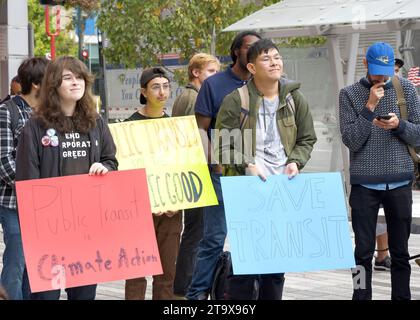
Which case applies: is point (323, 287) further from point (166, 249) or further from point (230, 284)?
point (230, 284)

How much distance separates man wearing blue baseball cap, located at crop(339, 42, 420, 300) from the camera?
24.1 feet

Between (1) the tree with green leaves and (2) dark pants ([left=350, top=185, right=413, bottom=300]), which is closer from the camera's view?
(2) dark pants ([left=350, top=185, right=413, bottom=300])

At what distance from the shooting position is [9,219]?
6.84 m

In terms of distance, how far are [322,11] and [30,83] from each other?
675cm

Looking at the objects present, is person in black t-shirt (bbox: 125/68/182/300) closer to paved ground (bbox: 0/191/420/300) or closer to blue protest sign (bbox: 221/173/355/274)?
paved ground (bbox: 0/191/420/300)

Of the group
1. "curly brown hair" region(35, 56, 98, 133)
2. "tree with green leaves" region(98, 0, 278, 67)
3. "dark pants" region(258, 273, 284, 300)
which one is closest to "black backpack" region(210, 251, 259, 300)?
"dark pants" region(258, 273, 284, 300)

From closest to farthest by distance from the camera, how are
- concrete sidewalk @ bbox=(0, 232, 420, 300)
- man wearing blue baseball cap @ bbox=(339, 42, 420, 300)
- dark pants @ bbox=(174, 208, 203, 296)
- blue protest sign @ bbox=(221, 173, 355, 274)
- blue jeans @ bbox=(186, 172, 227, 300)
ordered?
blue protest sign @ bbox=(221, 173, 355, 274) → man wearing blue baseball cap @ bbox=(339, 42, 420, 300) → blue jeans @ bbox=(186, 172, 227, 300) → dark pants @ bbox=(174, 208, 203, 296) → concrete sidewalk @ bbox=(0, 232, 420, 300)

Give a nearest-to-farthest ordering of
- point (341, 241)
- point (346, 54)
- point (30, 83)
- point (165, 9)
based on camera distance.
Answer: point (341, 241)
point (30, 83)
point (346, 54)
point (165, 9)

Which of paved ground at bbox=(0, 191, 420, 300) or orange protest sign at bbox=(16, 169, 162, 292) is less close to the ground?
orange protest sign at bbox=(16, 169, 162, 292)

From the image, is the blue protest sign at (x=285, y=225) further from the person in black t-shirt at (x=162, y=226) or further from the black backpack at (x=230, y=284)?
the person in black t-shirt at (x=162, y=226)

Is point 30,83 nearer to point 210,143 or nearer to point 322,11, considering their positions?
point 210,143

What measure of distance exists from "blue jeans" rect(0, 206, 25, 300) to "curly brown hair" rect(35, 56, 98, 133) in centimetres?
83
